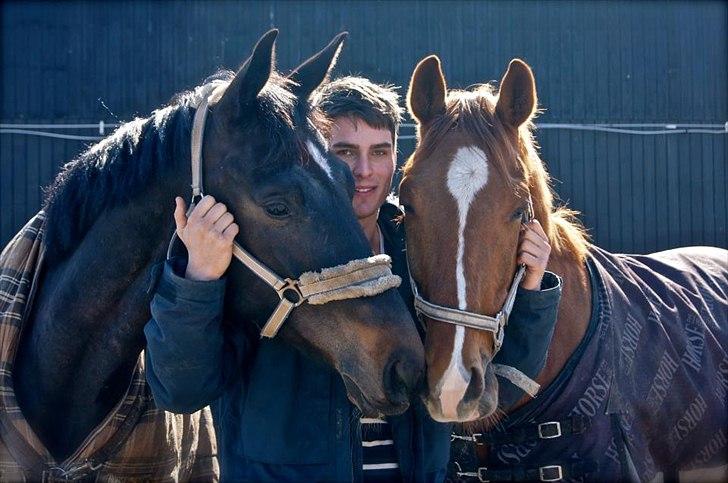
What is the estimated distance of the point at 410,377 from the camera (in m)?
2.19

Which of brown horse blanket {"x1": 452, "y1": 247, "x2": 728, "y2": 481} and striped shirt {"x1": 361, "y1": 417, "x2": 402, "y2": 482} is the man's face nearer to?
striped shirt {"x1": 361, "y1": 417, "x2": 402, "y2": 482}

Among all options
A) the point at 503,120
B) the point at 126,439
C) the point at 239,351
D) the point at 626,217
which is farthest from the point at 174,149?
the point at 626,217

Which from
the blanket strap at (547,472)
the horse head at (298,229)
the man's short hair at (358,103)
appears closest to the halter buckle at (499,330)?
the horse head at (298,229)

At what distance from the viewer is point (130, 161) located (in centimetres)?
251

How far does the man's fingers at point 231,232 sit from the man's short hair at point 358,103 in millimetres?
698

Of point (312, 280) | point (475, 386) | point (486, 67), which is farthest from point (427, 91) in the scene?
point (486, 67)

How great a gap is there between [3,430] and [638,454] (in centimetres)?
248

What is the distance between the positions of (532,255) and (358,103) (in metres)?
0.89

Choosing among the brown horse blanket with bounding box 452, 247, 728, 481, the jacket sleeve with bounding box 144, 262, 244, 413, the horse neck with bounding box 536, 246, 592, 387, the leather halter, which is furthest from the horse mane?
the brown horse blanket with bounding box 452, 247, 728, 481

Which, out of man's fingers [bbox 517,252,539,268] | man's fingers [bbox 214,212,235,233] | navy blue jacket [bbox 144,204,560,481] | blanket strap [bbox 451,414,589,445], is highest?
man's fingers [bbox 214,212,235,233]

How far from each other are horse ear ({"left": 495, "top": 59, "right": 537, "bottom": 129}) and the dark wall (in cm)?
721

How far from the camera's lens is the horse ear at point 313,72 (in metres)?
2.67

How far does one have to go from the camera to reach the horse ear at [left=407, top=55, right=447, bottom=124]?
3.03 metres

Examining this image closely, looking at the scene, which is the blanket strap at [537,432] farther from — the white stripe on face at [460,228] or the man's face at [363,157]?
the man's face at [363,157]
